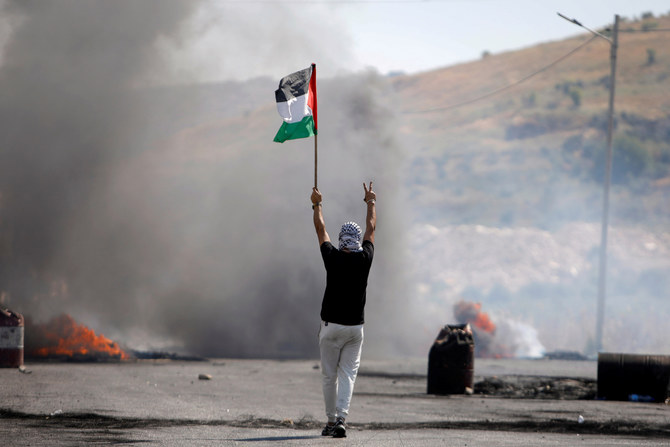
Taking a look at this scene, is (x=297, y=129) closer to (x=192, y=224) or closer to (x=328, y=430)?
(x=328, y=430)

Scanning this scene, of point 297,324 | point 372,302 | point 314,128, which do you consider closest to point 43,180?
point 297,324

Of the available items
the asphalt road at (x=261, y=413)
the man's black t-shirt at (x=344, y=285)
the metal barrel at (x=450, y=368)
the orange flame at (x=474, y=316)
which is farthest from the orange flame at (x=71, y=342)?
the orange flame at (x=474, y=316)

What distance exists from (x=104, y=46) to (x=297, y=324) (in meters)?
8.63

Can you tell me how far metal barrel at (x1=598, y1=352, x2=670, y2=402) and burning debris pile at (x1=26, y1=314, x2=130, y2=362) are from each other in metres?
9.42

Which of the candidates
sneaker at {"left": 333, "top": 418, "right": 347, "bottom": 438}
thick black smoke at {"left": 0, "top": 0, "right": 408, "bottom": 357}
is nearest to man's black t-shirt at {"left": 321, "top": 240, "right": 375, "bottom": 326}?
sneaker at {"left": 333, "top": 418, "right": 347, "bottom": 438}

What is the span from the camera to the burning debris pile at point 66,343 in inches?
783

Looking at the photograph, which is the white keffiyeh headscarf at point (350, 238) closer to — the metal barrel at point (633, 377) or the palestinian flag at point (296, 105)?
the palestinian flag at point (296, 105)

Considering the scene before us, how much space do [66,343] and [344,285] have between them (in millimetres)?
13379

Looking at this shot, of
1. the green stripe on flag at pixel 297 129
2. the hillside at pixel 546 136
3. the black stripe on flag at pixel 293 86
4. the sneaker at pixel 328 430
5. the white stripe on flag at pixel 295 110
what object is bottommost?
the sneaker at pixel 328 430

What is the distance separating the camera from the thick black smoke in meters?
24.0

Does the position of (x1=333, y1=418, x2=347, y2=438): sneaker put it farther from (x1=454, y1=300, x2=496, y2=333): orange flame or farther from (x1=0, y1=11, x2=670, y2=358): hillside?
(x1=454, y1=300, x2=496, y2=333): orange flame

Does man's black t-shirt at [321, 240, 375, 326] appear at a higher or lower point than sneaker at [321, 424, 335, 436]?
higher

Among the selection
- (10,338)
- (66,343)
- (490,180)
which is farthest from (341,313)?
(490,180)

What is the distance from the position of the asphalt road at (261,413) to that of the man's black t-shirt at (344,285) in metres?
1.06
